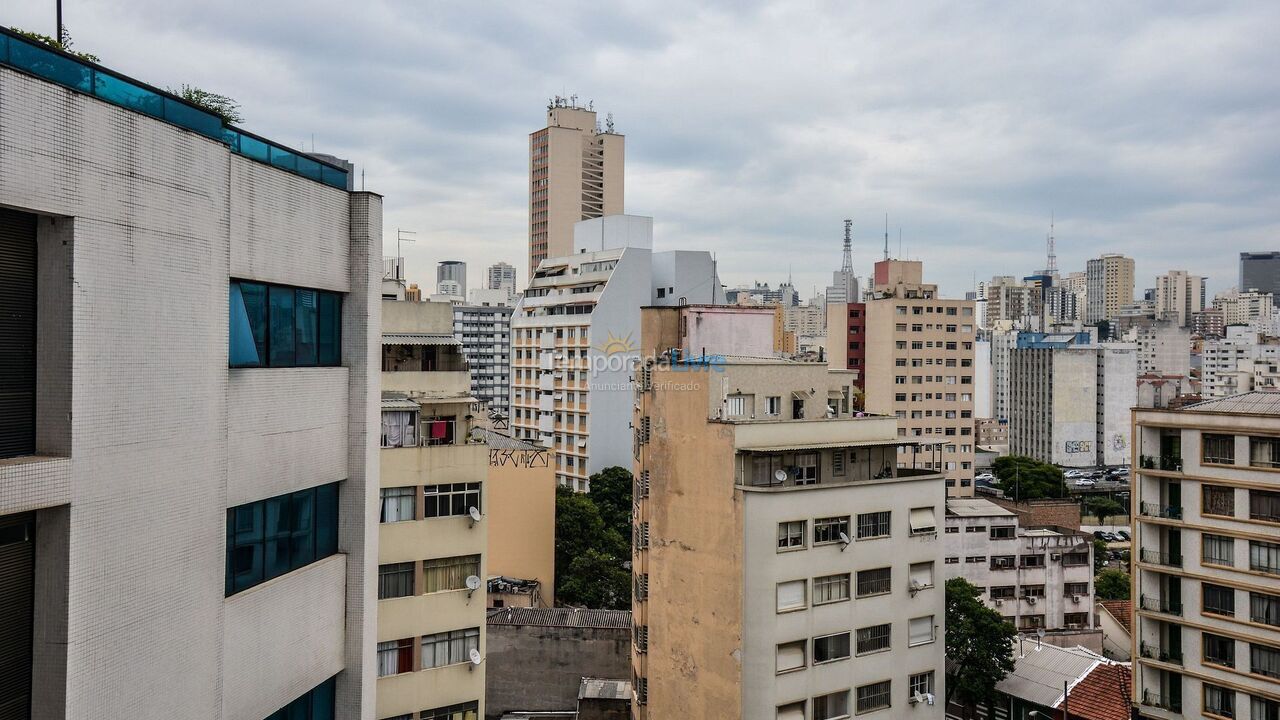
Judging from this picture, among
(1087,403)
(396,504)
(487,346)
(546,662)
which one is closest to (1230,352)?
(1087,403)

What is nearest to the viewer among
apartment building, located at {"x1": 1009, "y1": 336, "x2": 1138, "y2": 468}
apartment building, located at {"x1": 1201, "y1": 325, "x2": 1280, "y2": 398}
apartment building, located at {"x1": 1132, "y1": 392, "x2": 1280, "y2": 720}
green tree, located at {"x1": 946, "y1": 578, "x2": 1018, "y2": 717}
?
apartment building, located at {"x1": 1132, "y1": 392, "x2": 1280, "y2": 720}

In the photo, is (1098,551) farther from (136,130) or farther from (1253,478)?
(136,130)

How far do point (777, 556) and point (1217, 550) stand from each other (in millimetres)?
18408

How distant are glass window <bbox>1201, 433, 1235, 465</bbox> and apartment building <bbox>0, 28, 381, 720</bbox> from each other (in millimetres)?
32015

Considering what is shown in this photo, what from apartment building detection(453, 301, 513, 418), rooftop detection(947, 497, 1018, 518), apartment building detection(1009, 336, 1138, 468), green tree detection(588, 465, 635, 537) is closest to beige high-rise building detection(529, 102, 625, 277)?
apartment building detection(453, 301, 513, 418)

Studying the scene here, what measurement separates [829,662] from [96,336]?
21.8 metres

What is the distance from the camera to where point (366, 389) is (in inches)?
558

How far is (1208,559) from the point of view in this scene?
31984 mm

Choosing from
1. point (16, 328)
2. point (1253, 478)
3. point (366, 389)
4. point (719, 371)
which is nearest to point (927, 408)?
point (1253, 478)

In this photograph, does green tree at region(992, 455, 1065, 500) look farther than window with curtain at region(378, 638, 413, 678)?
Yes

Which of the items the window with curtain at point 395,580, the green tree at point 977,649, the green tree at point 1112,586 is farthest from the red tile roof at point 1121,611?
the window with curtain at point 395,580

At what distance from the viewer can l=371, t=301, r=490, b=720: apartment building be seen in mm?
21500

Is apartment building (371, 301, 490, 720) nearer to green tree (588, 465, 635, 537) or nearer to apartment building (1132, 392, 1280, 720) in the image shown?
apartment building (1132, 392, 1280, 720)

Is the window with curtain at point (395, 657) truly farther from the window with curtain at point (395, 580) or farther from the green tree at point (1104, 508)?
the green tree at point (1104, 508)
